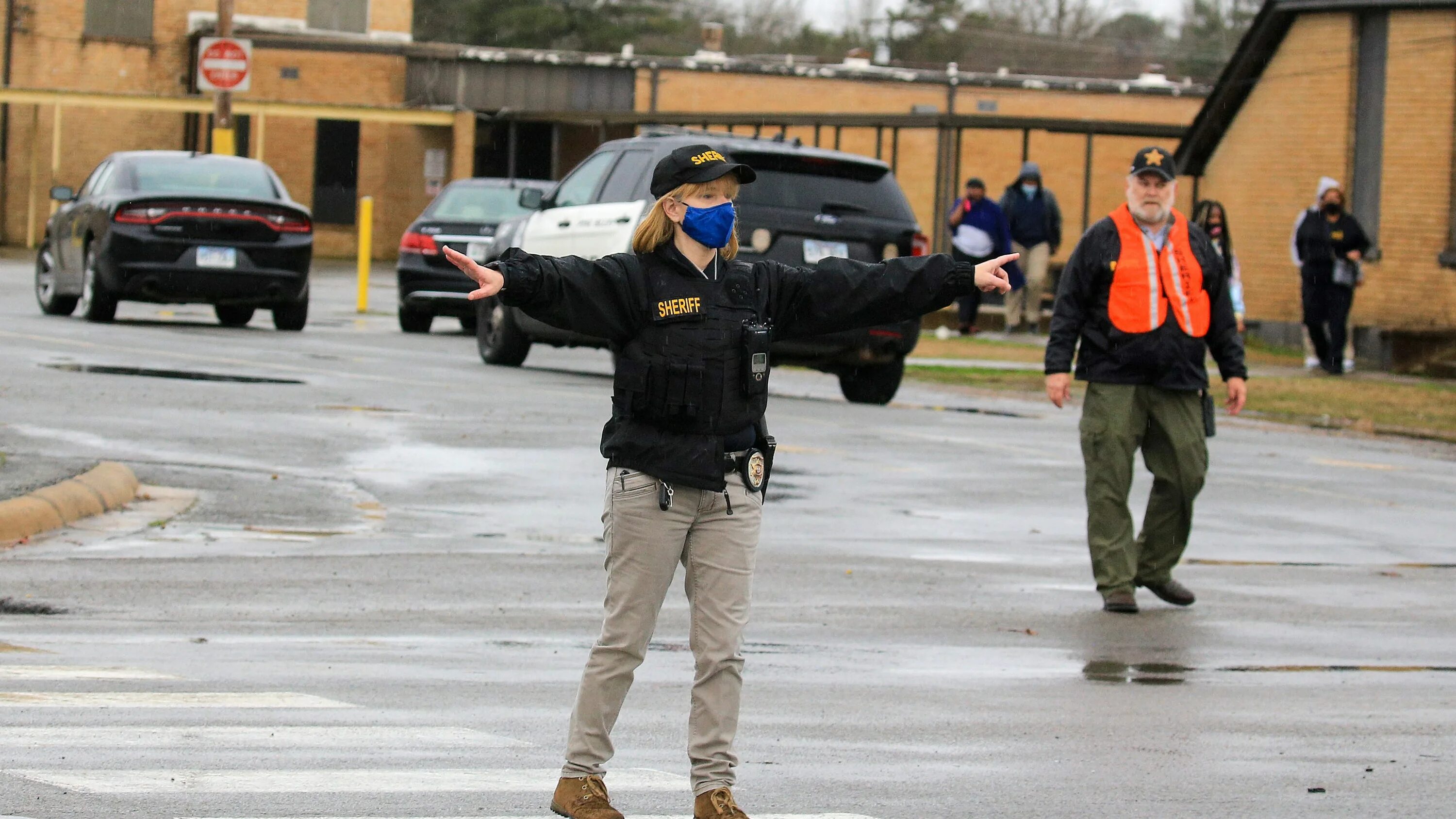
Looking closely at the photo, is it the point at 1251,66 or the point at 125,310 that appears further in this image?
the point at 1251,66

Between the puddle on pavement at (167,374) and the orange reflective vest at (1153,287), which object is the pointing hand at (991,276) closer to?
the orange reflective vest at (1153,287)

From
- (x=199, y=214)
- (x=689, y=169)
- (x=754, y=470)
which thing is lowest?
(x=754, y=470)

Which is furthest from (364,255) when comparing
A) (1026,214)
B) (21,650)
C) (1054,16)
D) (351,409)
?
(1054,16)

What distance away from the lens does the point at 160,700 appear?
6.53 meters

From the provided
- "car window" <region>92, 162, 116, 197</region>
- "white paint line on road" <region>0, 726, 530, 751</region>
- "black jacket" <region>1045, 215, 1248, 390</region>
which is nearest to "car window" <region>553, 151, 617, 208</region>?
"car window" <region>92, 162, 116, 197</region>

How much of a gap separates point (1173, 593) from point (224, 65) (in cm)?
2641

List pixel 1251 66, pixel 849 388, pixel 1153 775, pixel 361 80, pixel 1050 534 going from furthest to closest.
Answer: pixel 361 80
pixel 1251 66
pixel 849 388
pixel 1050 534
pixel 1153 775

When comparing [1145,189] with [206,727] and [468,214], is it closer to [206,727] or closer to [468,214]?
[206,727]

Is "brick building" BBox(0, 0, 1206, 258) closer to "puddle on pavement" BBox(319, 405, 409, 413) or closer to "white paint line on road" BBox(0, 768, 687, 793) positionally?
"puddle on pavement" BBox(319, 405, 409, 413)

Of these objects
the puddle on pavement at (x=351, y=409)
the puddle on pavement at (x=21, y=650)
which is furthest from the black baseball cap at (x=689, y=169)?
the puddle on pavement at (x=351, y=409)

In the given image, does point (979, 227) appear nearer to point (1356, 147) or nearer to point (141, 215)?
point (1356, 147)

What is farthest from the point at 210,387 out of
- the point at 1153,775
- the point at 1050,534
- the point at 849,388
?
the point at 1153,775

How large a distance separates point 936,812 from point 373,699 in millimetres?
2001

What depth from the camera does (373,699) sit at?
6684 millimetres
